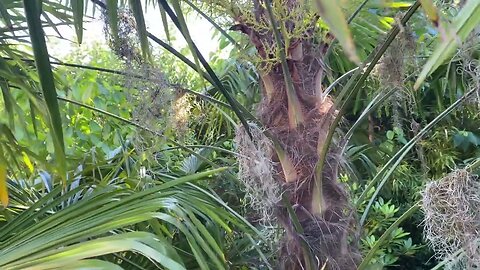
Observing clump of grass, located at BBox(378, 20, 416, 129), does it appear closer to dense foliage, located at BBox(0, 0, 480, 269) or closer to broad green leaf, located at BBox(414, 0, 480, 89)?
dense foliage, located at BBox(0, 0, 480, 269)

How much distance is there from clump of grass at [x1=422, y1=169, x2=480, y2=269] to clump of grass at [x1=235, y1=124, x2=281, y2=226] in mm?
236

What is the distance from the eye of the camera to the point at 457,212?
0.81 m

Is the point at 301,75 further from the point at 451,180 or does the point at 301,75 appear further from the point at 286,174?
the point at 451,180

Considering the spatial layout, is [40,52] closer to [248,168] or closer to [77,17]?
[77,17]

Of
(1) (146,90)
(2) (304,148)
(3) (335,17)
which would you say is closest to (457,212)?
(2) (304,148)

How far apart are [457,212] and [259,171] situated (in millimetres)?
301

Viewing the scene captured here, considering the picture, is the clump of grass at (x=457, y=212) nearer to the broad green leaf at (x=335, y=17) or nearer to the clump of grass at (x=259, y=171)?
the clump of grass at (x=259, y=171)

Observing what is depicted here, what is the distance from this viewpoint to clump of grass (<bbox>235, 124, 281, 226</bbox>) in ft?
2.89

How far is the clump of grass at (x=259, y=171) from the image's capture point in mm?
882

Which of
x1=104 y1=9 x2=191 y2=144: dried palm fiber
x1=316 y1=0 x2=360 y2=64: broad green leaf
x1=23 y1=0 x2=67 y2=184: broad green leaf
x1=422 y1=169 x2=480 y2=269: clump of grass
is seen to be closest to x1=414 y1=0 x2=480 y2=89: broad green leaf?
x1=316 y1=0 x2=360 y2=64: broad green leaf

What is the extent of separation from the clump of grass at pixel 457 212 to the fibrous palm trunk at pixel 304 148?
0.50 feet

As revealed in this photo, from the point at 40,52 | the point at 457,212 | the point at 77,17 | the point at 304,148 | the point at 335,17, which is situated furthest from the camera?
the point at 304,148

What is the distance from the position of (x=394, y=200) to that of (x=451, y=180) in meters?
1.31

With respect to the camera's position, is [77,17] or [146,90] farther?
[146,90]
